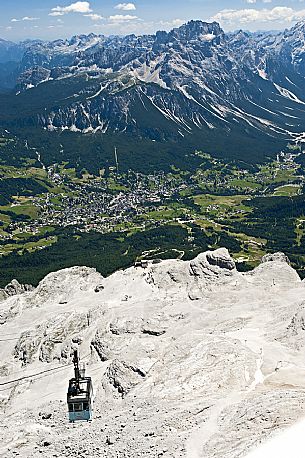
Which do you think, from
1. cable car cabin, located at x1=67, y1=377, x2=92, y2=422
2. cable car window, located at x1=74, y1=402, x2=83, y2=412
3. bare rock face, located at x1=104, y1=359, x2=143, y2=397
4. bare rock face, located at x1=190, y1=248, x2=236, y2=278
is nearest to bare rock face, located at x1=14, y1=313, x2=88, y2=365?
bare rock face, located at x1=104, y1=359, x2=143, y2=397

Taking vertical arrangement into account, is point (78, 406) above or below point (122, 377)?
above

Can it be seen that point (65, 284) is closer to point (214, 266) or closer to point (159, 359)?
point (214, 266)

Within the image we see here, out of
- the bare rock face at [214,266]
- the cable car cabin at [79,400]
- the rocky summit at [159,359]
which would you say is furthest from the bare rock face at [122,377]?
the bare rock face at [214,266]

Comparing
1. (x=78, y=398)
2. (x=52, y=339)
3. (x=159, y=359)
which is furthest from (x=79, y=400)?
(x=52, y=339)

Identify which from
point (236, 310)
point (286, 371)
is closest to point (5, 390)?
point (236, 310)

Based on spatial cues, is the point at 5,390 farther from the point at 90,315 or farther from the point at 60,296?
the point at 60,296

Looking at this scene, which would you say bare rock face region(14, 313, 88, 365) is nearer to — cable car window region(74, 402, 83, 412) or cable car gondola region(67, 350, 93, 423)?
cable car gondola region(67, 350, 93, 423)

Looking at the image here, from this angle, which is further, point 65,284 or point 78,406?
point 65,284
